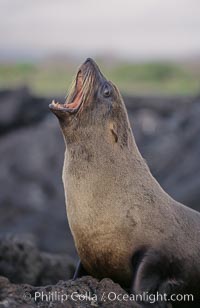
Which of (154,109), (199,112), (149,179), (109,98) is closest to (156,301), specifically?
(149,179)

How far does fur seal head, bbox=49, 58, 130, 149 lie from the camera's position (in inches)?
314

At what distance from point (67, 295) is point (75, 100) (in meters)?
2.14

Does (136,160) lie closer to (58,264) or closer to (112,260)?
(112,260)

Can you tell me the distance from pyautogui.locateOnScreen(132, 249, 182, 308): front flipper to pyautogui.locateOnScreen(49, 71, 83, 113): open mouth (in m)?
1.38

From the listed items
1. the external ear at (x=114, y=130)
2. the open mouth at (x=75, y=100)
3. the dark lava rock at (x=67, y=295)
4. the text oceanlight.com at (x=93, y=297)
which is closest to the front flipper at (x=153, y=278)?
the text oceanlight.com at (x=93, y=297)

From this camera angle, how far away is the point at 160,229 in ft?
25.1

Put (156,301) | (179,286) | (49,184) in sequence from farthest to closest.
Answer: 1. (49,184)
2. (179,286)
3. (156,301)

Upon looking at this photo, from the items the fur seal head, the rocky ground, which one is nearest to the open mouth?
the fur seal head

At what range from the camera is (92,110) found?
319 inches

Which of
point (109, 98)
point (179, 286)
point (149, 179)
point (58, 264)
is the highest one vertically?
point (109, 98)

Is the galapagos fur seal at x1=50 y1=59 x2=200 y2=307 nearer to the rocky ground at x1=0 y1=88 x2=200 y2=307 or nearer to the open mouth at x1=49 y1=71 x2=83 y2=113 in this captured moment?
the open mouth at x1=49 y1=71 x2=83 y2=113

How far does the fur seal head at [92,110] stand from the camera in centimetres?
797

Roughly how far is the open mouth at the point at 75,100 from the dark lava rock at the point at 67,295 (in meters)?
1.56

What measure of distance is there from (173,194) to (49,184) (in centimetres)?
327
